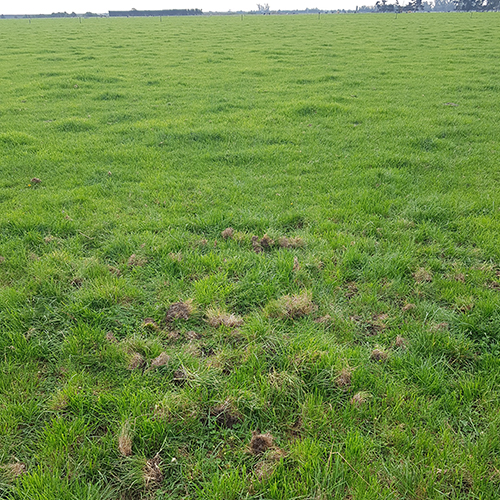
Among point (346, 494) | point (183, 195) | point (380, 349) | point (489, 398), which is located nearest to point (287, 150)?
point (183, 195)

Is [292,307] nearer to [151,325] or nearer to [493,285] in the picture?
[151,325]

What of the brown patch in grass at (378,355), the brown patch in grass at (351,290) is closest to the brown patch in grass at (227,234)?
the brown patch in grass at (351,290)

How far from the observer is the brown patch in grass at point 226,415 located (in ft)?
8.91

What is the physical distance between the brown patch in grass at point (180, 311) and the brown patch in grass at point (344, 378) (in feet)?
5.13

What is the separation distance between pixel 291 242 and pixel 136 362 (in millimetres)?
2524

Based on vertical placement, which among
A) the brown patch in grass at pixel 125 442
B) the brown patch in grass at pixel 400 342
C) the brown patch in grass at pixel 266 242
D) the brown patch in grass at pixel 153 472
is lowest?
the brown patch in grass at pixel 153 472

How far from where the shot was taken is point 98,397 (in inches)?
111

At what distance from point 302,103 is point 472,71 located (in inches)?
380

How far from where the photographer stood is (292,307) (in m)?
3.74

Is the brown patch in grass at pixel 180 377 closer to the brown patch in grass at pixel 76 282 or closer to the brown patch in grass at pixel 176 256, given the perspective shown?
the brown patch in grass at pixel 176 256

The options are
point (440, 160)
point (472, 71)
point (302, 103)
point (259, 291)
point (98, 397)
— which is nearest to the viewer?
point (98, 397)

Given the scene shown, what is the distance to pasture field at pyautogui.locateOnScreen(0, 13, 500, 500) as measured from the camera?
244 cm

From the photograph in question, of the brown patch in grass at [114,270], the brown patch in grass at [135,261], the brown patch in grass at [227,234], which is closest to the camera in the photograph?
the brown patch in grass at [114,270]

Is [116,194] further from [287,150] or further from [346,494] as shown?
[346,494]
